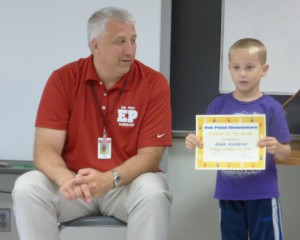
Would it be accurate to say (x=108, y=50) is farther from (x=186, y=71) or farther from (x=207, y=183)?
(x=207, y=183)

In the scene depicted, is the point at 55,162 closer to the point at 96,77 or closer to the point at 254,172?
the point at 96,77

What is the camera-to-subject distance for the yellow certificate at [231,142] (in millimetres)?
2260

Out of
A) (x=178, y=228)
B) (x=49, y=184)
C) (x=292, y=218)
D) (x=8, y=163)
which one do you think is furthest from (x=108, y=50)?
(x=292, y=218)

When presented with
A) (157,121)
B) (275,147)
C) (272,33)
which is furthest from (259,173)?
(272,33)

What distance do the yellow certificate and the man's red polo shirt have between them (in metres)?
0.22

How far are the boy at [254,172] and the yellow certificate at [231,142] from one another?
0.06 meters

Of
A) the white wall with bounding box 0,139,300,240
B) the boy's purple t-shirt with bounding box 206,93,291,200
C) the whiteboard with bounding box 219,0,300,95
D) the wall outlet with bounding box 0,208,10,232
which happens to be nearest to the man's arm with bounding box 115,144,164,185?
the boy's purple t-shirt with bounding box 206,93,291,200

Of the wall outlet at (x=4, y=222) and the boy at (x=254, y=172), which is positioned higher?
the boy at (x=254, y=172)

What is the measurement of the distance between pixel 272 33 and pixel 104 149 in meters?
1.42

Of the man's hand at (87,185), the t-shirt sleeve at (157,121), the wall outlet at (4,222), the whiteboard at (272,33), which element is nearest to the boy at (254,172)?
the t-shirt sleeve at (157,121)

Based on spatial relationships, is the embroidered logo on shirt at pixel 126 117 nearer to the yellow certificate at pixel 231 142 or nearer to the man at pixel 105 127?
the man at pixel 105 127

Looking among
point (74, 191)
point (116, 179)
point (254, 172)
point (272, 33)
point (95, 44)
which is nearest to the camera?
point (74, 191)

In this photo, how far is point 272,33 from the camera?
324cm

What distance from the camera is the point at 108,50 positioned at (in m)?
2.50
